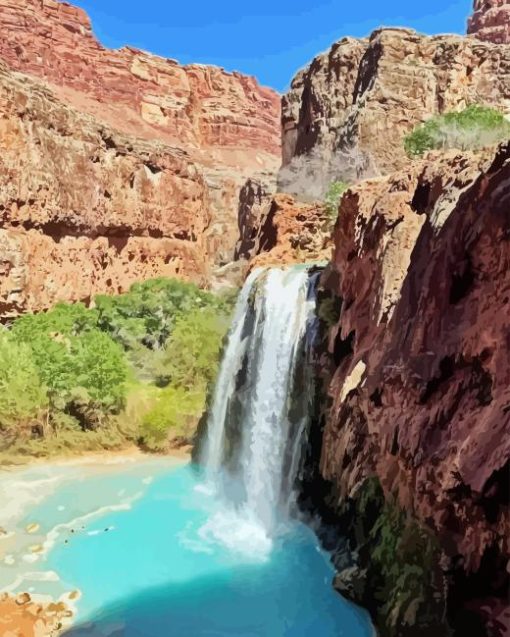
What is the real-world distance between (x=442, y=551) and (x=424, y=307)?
2.86 metres

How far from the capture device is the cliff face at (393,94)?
97.6ft

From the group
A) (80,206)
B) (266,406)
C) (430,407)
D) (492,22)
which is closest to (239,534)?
(266,406)

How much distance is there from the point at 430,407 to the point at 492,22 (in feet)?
270

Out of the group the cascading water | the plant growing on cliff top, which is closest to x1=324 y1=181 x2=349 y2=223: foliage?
the plant growing on cliff top

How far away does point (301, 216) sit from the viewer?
67.7ft

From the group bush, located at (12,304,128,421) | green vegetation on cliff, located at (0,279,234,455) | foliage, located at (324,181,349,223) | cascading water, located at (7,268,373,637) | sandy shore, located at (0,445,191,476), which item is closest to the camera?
cascading water, located at (7,268,373,637)

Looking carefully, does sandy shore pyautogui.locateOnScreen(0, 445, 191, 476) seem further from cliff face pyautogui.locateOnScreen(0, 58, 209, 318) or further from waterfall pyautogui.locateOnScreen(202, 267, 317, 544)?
cliff face pyautogui.locateOnScreen(0, 58, 209, 318)

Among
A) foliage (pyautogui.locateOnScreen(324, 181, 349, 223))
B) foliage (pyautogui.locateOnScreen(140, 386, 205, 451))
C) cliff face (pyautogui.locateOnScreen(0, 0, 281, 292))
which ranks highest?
cliff face (pyautogui.locateOnScreen(0, 0, 281, 292))

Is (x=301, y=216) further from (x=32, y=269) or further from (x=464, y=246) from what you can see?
(x=464, y=246)

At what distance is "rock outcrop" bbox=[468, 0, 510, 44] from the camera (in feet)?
235

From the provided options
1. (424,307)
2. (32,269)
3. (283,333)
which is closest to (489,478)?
(424,307)

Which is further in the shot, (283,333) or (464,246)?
(283,333)

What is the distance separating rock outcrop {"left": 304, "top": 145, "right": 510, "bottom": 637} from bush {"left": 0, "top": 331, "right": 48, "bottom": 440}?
9.19m

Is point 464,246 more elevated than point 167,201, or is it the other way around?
point 167,201
